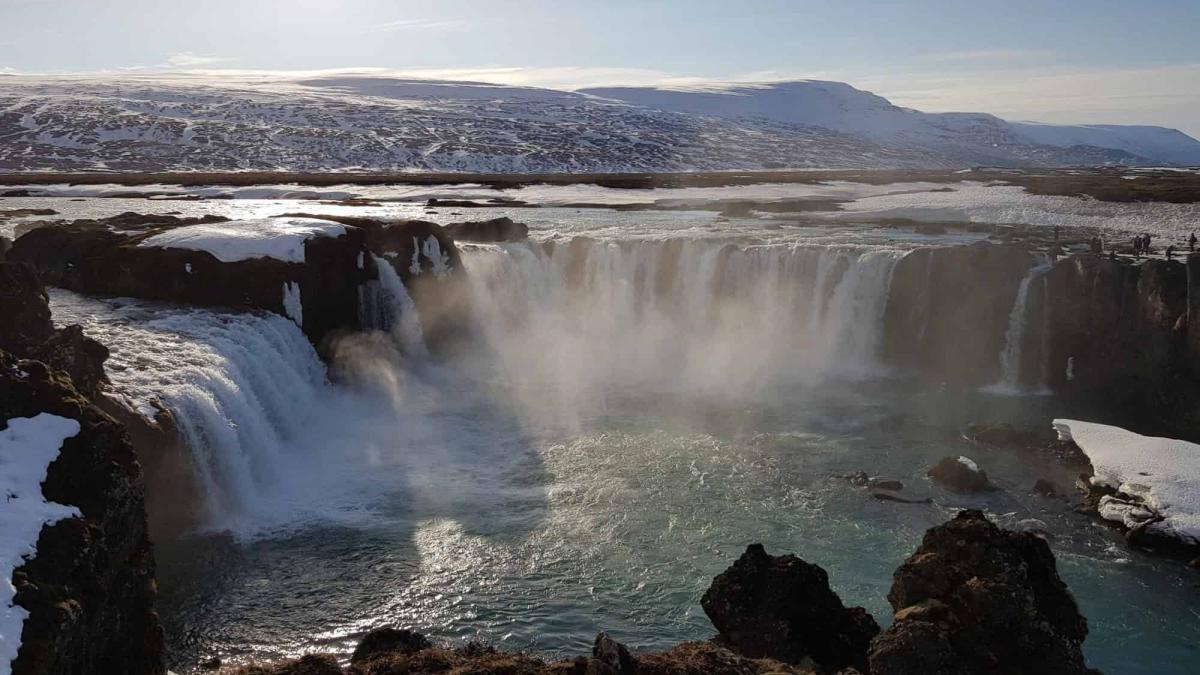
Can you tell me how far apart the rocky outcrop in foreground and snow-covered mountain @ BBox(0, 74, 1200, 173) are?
90109mm

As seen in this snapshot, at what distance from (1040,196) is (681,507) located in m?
52.9

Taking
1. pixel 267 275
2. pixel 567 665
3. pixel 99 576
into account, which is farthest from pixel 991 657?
pixel 267 275

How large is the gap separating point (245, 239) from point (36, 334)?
12338mm

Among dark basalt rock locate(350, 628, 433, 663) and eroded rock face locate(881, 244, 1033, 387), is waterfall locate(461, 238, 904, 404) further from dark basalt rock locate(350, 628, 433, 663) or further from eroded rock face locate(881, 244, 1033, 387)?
dark basalt rock locate(350, 628, 433, 663)

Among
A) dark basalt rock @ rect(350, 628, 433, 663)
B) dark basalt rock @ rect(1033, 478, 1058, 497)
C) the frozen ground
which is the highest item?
the frozen ground

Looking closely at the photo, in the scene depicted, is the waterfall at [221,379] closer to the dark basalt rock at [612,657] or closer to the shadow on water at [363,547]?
the shadow on water at [363,547]

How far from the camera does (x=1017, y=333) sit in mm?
29078

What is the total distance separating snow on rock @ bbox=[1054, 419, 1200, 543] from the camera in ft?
54.8

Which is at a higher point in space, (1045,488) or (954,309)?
(954,309)

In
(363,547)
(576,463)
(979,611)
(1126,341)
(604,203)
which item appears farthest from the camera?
(604,203)

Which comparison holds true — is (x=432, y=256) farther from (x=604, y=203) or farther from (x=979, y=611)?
(x=604, y=203)

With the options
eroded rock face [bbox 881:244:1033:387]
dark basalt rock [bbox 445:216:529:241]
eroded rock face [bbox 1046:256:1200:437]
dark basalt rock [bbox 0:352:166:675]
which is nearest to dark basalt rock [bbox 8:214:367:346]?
dark basalt rock [bbox 445:216:529:241]

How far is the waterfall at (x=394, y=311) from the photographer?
29453 mm

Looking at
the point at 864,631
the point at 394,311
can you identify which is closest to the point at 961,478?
the point at 864,631
